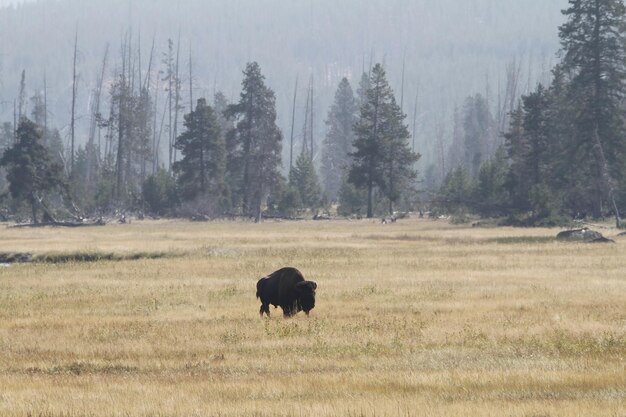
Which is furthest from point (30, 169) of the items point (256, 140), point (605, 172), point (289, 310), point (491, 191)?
point (289, 310)

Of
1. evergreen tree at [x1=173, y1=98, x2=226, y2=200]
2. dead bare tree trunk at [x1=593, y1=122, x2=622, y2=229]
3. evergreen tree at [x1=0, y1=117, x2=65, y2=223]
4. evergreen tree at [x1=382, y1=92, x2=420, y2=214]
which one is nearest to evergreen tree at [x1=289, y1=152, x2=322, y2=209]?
evergreen tree at [x1=382, y1=92, x2=420, y2=214]

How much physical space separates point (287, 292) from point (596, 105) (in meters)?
48.0

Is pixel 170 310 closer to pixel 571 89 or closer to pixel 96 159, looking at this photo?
pixel 571 89

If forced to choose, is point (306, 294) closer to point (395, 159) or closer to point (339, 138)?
point (395, 159)

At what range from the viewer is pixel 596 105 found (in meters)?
64.7

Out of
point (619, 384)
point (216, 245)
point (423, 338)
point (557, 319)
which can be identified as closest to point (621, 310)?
point (557, 319)

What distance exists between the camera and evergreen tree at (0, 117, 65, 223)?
240 feet

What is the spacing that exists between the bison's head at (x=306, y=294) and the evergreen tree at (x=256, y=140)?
6484 cm

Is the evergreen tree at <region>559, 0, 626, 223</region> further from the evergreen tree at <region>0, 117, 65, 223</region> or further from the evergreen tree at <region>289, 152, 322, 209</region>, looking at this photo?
the evergreen tree at <region>0, 117, 65, 223</region>

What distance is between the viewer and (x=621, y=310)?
21.9 metres

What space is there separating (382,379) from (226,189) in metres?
74.0

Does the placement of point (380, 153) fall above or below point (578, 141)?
below

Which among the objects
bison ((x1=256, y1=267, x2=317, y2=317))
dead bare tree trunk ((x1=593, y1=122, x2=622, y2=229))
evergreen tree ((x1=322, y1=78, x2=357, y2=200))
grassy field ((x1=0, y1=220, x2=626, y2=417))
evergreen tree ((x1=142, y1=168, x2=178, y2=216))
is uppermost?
evergreen tree ((x1=322, y1=78, x2=357, y2=200))

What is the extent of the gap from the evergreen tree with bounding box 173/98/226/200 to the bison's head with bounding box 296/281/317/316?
64489mm
